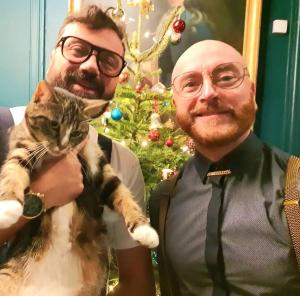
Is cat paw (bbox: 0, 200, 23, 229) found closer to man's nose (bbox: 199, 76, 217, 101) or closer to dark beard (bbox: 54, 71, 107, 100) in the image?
dark beard (bbox: 54, 71, 107, 100)

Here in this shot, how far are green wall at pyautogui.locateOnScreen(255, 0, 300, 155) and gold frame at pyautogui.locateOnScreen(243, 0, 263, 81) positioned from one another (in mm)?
87

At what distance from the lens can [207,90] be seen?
1207 millimetres

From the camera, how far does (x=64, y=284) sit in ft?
3.18

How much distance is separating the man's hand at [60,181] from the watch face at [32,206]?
29 millimetres

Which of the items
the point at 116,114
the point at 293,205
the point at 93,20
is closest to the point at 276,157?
the point at 293,205

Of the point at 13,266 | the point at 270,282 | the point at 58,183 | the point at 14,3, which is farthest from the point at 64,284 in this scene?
the point at 14,3

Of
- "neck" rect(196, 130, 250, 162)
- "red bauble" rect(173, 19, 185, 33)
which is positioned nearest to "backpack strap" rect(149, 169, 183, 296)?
"neck" rect(196, 130, 250, 162)

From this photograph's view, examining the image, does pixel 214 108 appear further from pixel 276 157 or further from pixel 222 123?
pixel 276 157

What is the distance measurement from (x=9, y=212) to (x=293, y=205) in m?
0.69

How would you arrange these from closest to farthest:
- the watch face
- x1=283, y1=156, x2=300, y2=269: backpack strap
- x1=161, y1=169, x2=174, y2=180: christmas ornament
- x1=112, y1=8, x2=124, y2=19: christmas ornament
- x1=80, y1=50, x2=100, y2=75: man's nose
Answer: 1. the watch face
2. x1=283, y1=156, x2=300, y2=269: backpack strap
3. x1=80, y1=50, x2=100, y2=75: man's nose
4. x1=112, y1=8, x2=124, y2=19: christmas ornament
5. x1=161, y1=169, x2=174, y2=180: christmas ornament

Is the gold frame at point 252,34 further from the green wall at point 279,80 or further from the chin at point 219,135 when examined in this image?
the chin at point 219,135

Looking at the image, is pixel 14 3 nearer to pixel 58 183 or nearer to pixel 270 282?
pixel 58 183

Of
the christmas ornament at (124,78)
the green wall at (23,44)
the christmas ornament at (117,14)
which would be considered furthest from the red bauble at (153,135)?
the green wall at (23,44)

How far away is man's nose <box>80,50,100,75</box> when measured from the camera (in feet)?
3.68
